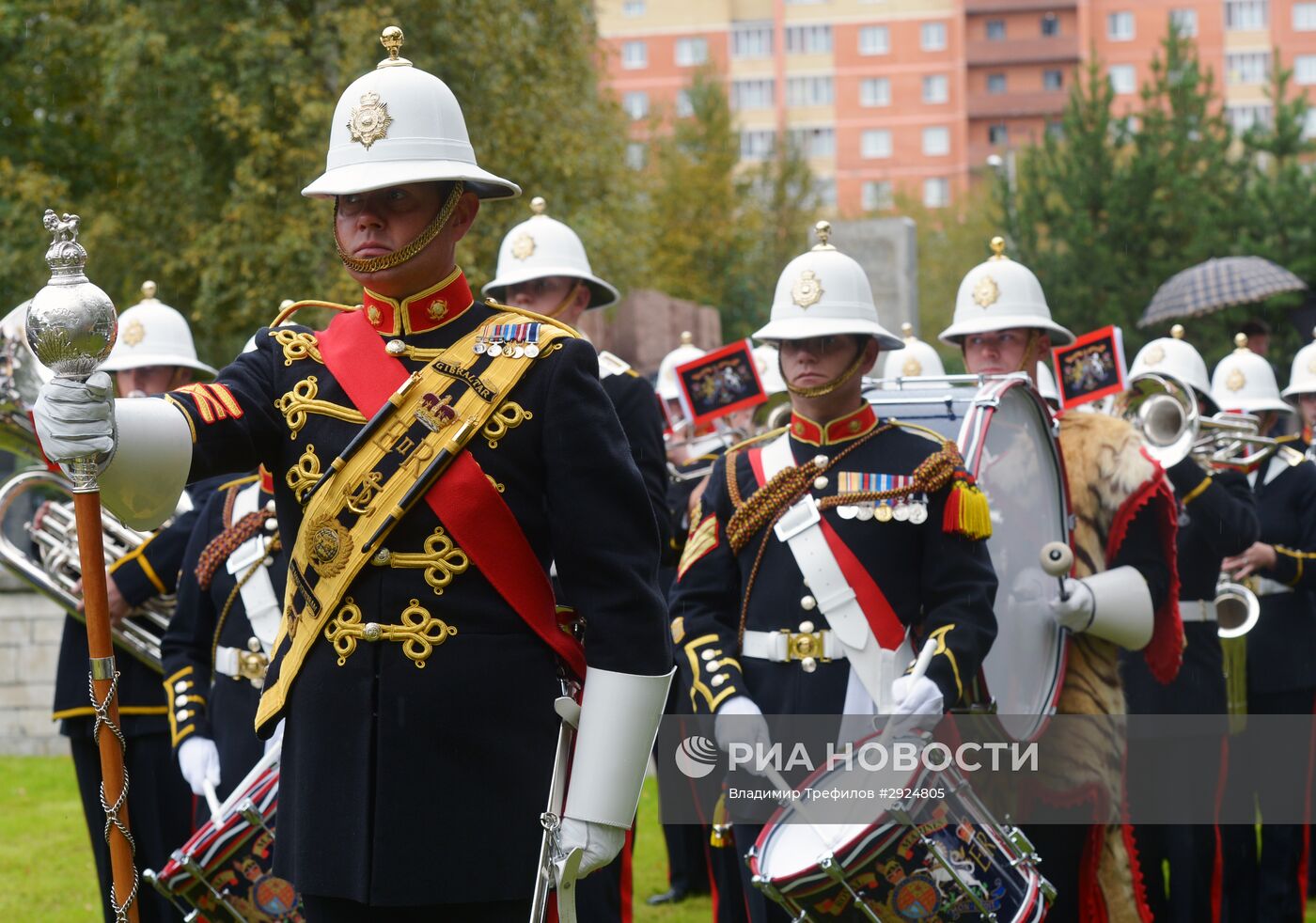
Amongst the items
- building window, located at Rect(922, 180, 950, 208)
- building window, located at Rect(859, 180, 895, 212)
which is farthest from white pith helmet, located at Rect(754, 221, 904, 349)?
building window, located at Rect(922, 180, 950, 208)

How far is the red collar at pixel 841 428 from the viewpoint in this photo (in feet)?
19.9

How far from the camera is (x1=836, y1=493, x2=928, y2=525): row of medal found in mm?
5742

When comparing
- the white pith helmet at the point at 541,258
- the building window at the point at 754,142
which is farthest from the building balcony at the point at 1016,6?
the white pith helmet at the point at 541,258

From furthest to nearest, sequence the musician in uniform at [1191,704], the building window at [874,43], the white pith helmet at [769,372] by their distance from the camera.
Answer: the building window at [874,43] < the white pith helmet at [769,372] < the musician in uniform at [1191,704]

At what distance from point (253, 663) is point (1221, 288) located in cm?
1422

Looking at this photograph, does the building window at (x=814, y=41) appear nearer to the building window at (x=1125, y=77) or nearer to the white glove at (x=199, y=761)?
the building window at (x=1125, y=77)

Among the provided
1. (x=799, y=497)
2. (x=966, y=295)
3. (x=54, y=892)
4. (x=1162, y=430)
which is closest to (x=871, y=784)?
(x=799, y=497)

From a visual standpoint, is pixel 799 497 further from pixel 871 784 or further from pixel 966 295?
pixel 966 295

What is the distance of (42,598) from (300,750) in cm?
1032

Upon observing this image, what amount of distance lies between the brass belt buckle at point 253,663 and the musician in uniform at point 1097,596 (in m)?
2.61

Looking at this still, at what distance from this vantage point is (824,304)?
241 inches

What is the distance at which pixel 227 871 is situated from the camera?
5.11m

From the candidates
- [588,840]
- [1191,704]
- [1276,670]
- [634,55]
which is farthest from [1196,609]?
[634,55]

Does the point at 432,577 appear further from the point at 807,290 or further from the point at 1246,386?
the point at 1246,386
